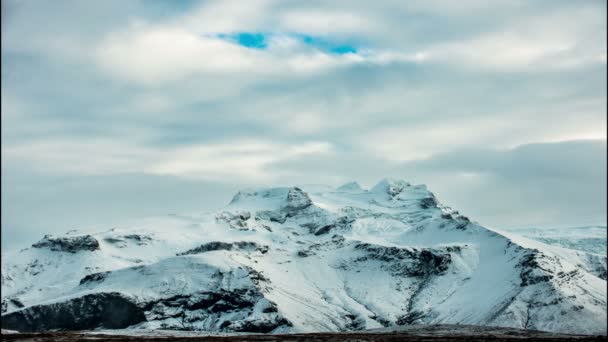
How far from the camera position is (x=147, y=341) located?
182m

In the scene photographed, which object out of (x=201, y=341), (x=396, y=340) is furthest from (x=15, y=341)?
(x=396, y=340)

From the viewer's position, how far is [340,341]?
Answer: 178 m

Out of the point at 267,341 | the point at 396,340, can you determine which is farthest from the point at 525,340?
the point at 267,341

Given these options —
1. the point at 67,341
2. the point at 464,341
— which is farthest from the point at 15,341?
the point at 464,341

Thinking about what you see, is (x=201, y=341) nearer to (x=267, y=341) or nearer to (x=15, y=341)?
(x=267, y=341)

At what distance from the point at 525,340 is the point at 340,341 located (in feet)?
155

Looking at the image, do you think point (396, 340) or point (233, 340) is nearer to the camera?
point (396, 340)

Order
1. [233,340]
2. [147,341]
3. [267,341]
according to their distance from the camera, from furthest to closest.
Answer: [233,340] < [147,341] < [267,341]

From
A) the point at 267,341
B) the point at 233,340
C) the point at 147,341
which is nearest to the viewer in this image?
the point at 267,341

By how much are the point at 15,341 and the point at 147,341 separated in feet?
94.2

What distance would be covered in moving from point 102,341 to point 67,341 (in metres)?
8.16

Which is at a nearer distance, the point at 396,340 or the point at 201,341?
the point at 396,340

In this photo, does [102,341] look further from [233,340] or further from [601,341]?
[601,341]

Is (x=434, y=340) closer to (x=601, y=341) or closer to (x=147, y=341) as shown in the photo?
(x=601, y=341)
